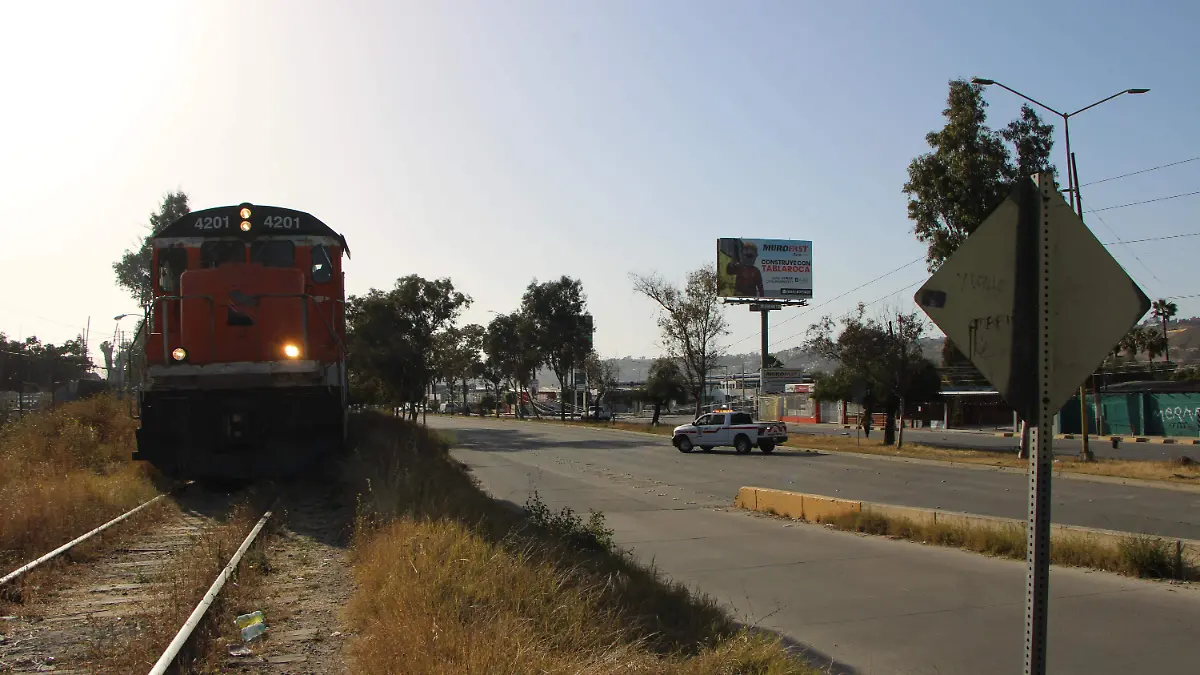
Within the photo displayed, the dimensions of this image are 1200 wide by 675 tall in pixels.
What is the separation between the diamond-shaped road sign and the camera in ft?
11.7

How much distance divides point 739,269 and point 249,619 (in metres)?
45.9

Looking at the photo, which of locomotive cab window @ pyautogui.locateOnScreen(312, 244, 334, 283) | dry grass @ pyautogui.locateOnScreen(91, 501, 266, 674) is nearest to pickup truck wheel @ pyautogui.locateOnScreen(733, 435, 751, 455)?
locomotive cab window @ pyautogui.locateOnScreen(312, 244, 334, 283)

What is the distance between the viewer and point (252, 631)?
6410 mm

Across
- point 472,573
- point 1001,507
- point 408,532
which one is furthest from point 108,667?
point 1001,507

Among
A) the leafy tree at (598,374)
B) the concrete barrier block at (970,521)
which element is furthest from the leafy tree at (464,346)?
the concrete barrier block at (970,521)

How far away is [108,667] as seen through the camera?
538 cm

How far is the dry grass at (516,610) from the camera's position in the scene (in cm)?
486

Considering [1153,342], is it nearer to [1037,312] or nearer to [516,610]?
[516,610]

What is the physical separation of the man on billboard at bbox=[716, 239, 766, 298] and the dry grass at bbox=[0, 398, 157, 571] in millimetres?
34709

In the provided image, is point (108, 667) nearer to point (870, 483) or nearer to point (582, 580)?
→ point (582, 580)

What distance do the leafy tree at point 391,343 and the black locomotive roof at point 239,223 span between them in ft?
71.6

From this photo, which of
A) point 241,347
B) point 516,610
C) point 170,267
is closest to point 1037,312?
point 516,610

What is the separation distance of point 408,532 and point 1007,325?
5887mm

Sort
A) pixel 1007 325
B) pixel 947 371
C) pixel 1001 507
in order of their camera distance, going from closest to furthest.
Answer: pixel 1007 325
pixel 1001 507
pixel 947 371
